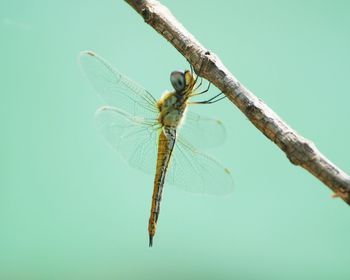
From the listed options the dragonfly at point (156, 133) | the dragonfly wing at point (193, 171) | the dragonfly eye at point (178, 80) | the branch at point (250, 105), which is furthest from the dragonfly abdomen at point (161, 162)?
the branch at point (250, 105)

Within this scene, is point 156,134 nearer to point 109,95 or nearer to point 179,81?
point 109,95

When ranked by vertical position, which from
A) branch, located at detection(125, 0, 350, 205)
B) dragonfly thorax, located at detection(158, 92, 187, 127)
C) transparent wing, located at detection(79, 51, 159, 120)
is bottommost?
branch, located at detection(125, 0, 350, 205)

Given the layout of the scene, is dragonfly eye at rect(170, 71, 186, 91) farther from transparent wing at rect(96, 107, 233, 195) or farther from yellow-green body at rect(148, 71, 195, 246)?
transparent wing at rect(96, 107, 233, 195)

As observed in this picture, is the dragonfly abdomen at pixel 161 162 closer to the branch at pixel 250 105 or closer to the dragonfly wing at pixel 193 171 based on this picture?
the dragonfly wing at pixel 193 171

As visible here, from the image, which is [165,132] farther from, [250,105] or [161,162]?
[250,105]

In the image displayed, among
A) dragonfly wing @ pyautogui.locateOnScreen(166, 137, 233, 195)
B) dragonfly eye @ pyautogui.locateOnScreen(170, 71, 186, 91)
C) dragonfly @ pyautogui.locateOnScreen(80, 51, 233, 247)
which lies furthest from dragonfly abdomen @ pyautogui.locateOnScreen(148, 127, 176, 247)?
dragonfly eye @ pyautogui.locateOnScreen(170, 71, 186, 91)

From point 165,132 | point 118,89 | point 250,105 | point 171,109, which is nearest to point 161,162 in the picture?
point 165,132

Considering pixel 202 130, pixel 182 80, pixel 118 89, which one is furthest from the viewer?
pixel 202 130
